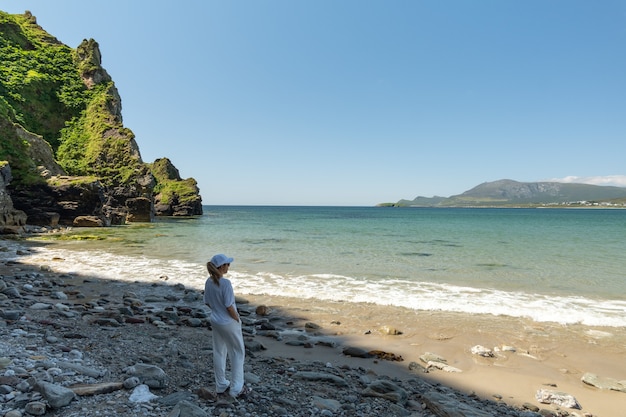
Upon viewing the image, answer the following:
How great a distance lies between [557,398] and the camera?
5.90 meters

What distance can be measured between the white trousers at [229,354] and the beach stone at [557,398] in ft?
17.0

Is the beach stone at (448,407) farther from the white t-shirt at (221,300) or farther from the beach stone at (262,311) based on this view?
the beach stone at (262,311)

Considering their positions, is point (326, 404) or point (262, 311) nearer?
point (326, 404)

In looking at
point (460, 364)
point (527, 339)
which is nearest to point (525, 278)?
point (527, 339)

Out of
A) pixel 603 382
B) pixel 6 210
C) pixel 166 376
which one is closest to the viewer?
pixel 166 376

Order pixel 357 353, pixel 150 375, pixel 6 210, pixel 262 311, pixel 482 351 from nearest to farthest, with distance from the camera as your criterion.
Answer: pixel 150 375
pixel 357 353
pixel 482 351
pixel 262 311
pixel 6 210

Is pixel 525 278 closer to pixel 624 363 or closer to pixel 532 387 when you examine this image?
pixel 624 363

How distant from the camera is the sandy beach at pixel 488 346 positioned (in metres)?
6.47

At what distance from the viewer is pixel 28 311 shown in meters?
8.20

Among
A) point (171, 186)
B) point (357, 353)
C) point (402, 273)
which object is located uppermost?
point (171, 186)

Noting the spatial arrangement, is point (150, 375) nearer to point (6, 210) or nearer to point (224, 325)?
point (224, 325)

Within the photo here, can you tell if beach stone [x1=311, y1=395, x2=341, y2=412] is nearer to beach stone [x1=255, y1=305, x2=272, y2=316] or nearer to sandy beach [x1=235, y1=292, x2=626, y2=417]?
sandy beach [x1=235, y1=292, x2=626, y2=417]

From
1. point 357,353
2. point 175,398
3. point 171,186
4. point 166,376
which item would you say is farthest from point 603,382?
point 171,186

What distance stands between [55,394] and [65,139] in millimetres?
73133
